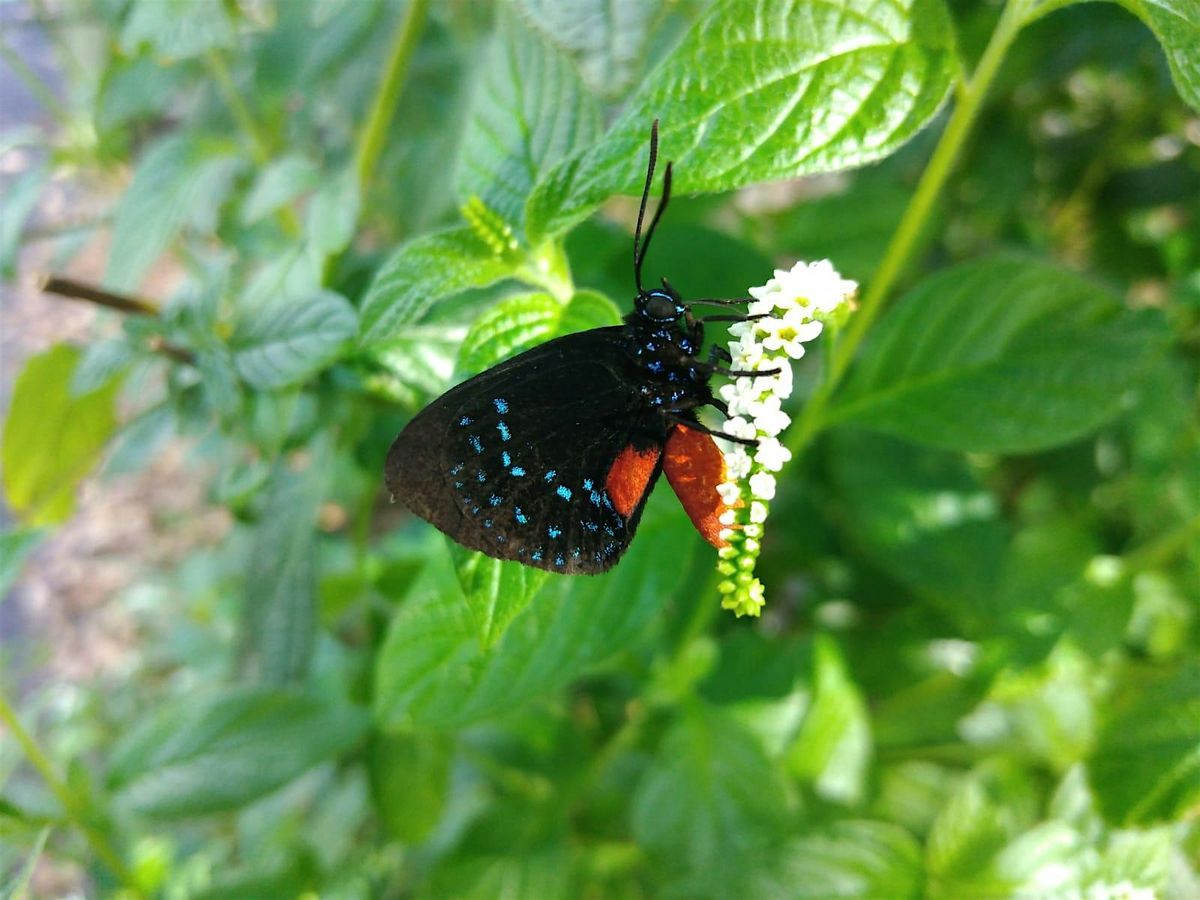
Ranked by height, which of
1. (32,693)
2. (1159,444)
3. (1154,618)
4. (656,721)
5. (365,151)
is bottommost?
(32,693)

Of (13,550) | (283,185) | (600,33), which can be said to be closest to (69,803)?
(13,550)

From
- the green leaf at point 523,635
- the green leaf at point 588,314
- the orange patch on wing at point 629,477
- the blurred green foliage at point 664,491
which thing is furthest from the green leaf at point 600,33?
the green leaf at point 523,635

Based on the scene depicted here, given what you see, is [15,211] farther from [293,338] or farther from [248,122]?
[293,338]

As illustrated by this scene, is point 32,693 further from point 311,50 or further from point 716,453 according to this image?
point 716,453

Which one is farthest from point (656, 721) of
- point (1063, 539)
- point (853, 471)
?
point (1063, 539)

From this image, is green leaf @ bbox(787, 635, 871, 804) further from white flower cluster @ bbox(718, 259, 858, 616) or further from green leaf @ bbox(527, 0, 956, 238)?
green leaf @ bbox(527, 0, 956, 238)

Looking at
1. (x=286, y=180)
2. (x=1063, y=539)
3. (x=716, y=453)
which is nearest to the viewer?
(x=716, y=453)

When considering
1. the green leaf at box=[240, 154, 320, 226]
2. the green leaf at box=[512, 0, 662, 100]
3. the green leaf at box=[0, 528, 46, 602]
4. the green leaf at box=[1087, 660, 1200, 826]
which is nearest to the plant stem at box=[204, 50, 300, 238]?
the green leaf at box=[240, 154, 320, 226]
